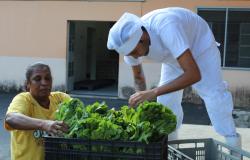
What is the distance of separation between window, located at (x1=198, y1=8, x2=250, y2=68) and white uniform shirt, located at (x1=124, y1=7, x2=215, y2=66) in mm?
8040

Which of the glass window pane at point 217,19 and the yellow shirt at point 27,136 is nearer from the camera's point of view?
the yellow shirt at point 27,136

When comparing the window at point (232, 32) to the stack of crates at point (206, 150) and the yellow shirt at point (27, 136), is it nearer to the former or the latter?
the stack of crates at point (206, 150)

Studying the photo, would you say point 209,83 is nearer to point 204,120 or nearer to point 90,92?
point 204,120

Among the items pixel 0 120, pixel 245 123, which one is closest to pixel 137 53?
pixel 245 123

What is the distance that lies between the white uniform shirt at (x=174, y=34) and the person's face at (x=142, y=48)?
0.06m

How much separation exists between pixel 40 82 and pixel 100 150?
0.96m

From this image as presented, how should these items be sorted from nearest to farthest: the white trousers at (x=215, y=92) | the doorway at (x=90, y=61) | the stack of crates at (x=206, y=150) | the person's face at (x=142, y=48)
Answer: the stack of crates at (x=206, y=150)
the person's face at (x=142, y=48)
the white trousers at (x=215, y=92)
the doorway at (x=90, y=61)

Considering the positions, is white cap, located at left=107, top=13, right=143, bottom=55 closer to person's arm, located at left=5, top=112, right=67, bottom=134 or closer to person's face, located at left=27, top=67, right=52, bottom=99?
person's face, located at left=27, top=67, right=52, bottom=99

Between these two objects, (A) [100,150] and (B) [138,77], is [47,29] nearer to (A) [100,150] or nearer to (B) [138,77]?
(B) [138,77]

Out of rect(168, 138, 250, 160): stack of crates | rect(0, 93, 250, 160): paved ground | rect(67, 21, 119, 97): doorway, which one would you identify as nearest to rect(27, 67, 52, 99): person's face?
rect(168, 138, 250, 160): stack of crates

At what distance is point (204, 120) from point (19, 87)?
5.82 meters

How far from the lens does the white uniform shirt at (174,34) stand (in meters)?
2.93

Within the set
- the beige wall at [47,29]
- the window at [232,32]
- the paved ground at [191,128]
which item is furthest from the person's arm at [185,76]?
the beige wall at [47,29]

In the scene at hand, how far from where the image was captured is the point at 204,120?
30.5 ft
